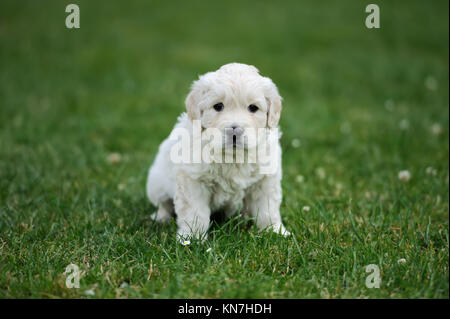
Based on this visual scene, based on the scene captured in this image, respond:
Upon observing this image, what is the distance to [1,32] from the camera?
1013cm

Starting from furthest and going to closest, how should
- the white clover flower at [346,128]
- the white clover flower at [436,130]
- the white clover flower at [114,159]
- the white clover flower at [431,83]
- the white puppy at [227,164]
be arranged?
the white clover flower at [431,83], the white clover flower at [346,128], the white clover flower at [436,130], the white clover flower at [114,159], the white puppy at [227,164]

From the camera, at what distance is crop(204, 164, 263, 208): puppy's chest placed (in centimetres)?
298

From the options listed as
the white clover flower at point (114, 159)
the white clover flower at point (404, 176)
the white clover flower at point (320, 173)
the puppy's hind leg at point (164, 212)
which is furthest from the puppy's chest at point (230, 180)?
the white clover flower at point (114, 159)

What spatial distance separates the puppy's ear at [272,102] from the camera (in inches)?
115

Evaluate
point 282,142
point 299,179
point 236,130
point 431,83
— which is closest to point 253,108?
point 236,130

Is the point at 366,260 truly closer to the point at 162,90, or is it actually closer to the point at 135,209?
the point at 135,209

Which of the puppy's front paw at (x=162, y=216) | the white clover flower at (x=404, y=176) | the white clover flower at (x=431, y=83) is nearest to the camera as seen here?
the puppy's front paw at (x=162, y=216)

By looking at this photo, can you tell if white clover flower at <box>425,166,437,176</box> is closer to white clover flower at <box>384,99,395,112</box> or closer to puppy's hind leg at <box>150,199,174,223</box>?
white clover flower at <box>384,99,395,112</box>

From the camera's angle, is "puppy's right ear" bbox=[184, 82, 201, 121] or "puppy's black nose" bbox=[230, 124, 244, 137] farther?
"puppy's right ear" bbox=[184, 82, 201, 121]

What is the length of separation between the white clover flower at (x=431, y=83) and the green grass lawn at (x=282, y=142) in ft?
0.12

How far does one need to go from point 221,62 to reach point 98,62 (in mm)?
2342

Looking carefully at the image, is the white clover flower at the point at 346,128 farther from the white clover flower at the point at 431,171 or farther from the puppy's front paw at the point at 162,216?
the puppy's front paw at the point at 162,216

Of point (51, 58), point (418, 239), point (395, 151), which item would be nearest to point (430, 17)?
point (395, 151)

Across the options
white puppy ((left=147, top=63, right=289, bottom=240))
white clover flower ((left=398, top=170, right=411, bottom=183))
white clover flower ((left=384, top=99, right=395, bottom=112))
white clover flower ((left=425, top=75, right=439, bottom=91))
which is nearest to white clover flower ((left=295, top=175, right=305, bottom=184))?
white clover flower ((left=398, top=170, right=411, bottom=183))
